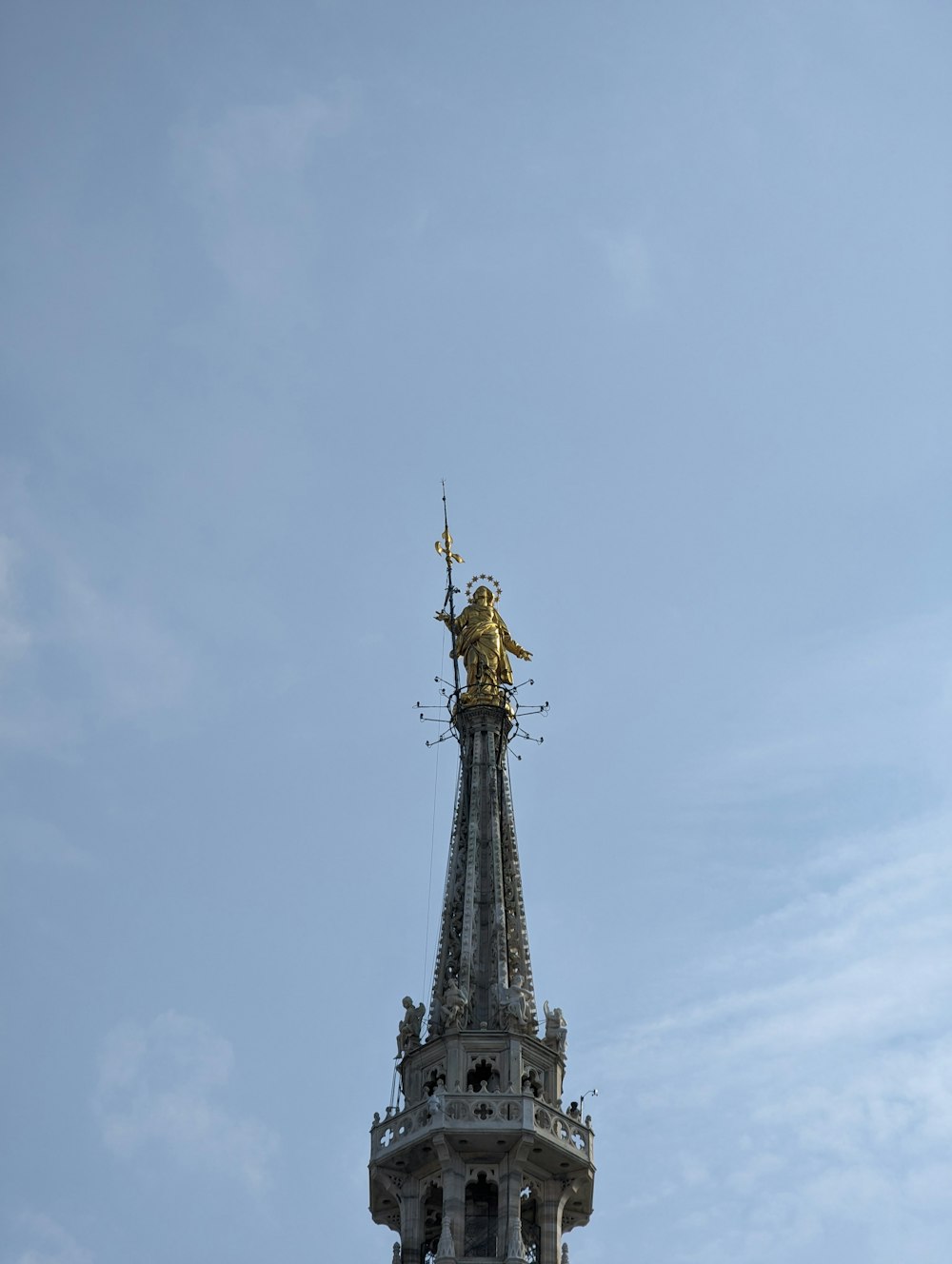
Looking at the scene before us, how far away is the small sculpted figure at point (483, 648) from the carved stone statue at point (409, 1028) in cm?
1479

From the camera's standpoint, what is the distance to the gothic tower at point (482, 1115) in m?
74.8

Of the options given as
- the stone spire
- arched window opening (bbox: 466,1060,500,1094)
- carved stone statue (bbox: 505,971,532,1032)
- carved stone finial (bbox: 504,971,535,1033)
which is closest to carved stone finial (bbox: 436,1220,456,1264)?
arched window opening (bbox: 466,1060,500,1094)

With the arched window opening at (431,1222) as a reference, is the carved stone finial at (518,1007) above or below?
above

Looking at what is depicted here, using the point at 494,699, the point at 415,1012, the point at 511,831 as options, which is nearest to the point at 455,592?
the point at 494,699

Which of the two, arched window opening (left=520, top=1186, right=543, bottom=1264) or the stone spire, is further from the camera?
the stone spire

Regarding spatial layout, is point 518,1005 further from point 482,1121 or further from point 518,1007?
point 482,1121

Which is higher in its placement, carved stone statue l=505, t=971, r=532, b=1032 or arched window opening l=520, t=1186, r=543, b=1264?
carved stone statue l=505, t=971, r=532, b=1032

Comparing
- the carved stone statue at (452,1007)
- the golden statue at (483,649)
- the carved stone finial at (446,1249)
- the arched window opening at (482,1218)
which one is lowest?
the carved stone finial at (446,1249)

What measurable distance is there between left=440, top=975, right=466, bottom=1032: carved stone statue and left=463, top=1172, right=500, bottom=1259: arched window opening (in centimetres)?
569

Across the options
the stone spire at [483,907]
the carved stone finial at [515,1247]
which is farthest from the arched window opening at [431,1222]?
the stone spire at [483,907]

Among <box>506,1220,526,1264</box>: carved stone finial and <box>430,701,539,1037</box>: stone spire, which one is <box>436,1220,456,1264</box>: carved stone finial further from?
<box>430,701,539,1037</box>: stone spire

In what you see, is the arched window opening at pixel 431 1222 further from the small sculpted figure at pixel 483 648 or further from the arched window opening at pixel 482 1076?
the small sculpted figure at pixel 483 648

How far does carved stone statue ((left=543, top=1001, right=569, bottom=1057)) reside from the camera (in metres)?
79.6

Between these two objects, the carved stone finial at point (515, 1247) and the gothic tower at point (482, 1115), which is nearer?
the carved stone finial at point (515, 1247)
